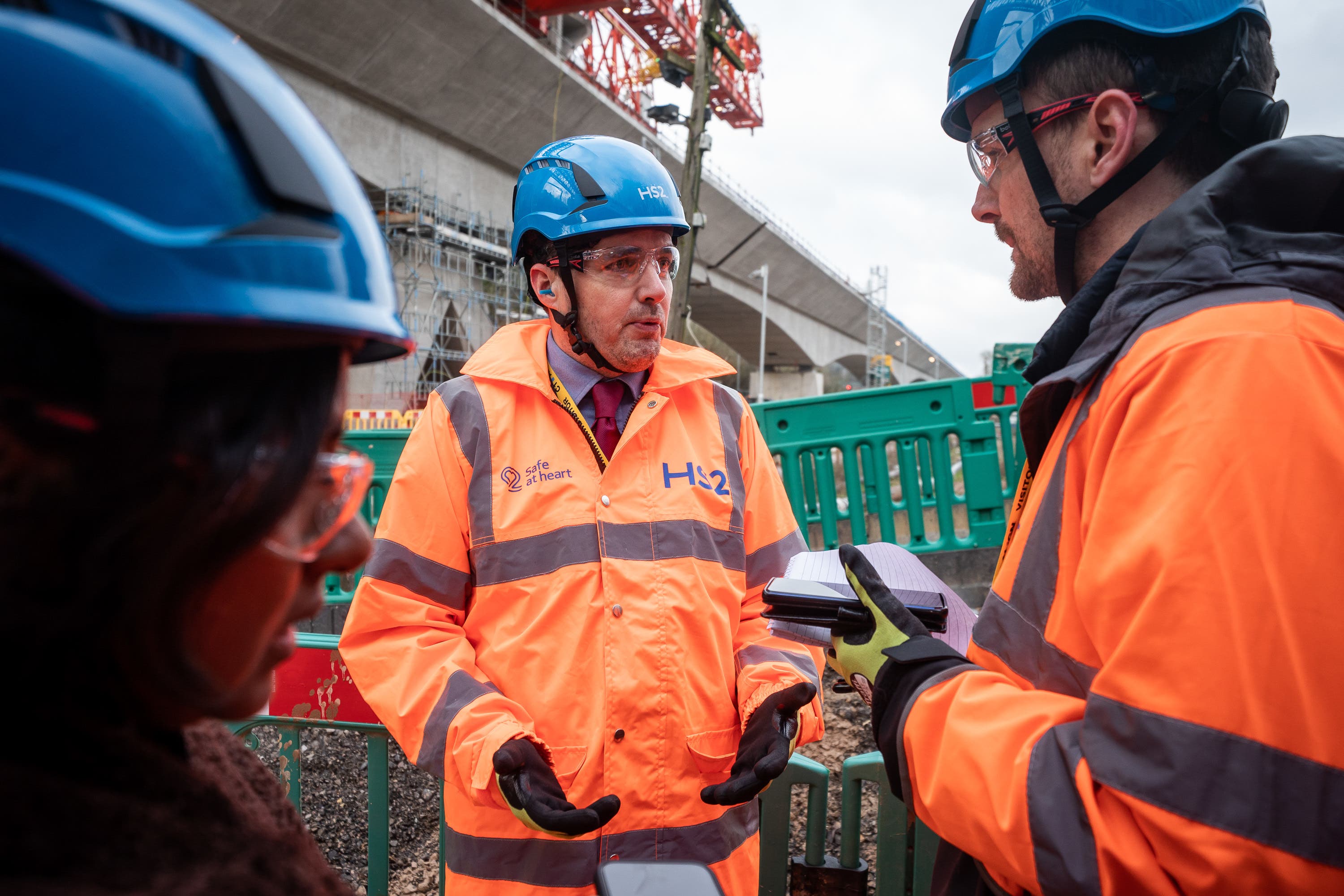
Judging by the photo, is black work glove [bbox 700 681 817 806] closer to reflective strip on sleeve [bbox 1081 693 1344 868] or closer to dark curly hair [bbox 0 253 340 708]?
reflective strip on sleeve [bbox 1081 693 1344 868]

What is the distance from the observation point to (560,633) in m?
2.11

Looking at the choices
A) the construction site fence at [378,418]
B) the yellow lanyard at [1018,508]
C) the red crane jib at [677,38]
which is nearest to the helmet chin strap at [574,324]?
the yellow lanyard at [1018,508]

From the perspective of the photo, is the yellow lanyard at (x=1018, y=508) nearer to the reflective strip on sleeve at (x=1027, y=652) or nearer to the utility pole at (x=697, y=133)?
the reflective strip on sleeve at (x=1027, y=652)

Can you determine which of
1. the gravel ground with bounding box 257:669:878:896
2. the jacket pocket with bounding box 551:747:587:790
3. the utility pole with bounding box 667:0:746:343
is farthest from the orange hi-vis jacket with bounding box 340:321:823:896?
the utility pole with bounding box 667:0:746:343

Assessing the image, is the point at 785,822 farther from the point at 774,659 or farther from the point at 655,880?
the point at 655,880

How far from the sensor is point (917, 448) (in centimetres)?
711

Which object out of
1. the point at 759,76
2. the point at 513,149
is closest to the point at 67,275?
the point at 513,149

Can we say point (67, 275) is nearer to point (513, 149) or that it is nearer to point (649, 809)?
point (649, 809)

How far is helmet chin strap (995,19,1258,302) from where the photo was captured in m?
1.53

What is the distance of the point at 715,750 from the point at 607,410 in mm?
1052

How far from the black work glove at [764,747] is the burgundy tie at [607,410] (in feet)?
2.80

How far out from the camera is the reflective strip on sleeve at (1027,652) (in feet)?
4.10

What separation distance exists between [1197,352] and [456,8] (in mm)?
24373

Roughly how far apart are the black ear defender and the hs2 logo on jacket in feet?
4.67
